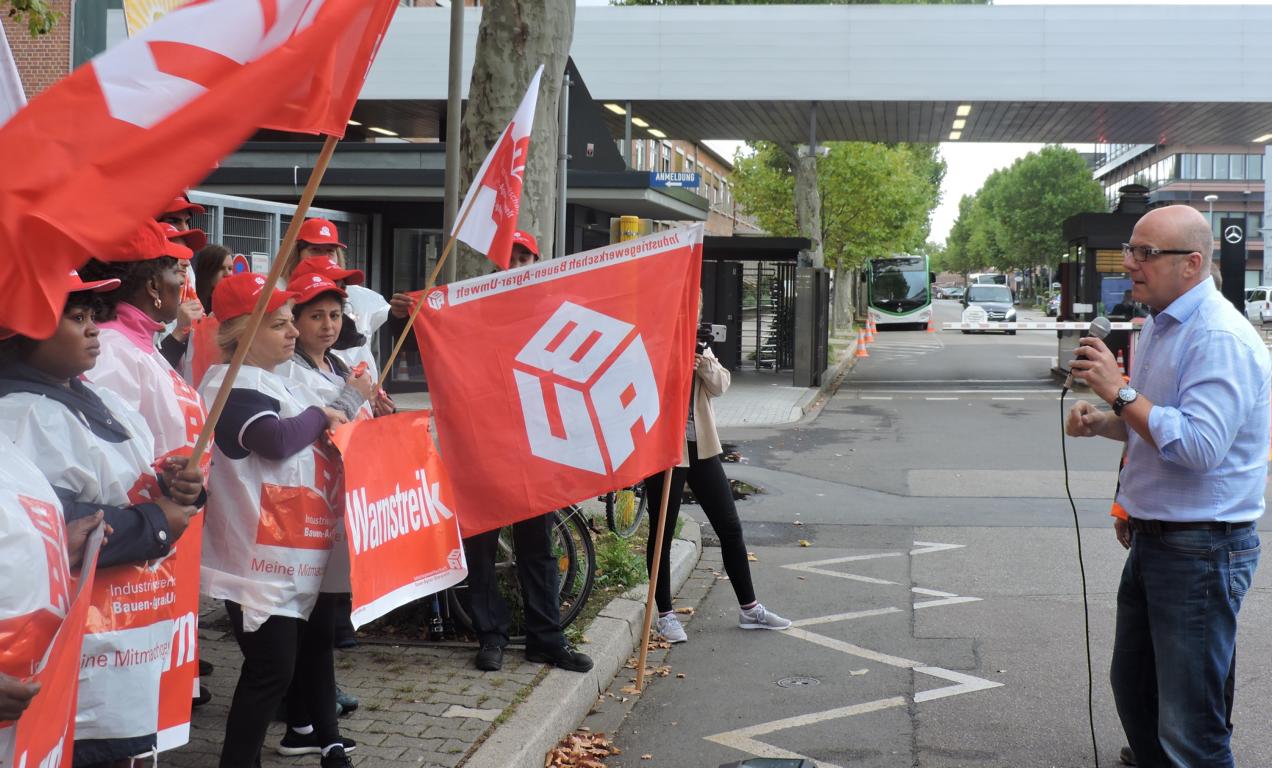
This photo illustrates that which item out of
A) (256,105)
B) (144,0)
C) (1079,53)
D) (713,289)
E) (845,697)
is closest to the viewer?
(256,105)

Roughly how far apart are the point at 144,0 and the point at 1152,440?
8.14m

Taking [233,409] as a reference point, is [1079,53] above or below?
above

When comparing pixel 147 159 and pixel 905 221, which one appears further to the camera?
pixel 905 221

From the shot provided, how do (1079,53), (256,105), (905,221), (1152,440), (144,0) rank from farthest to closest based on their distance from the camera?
(905,221) < (1079,53) < (144,0) < (1152,440) < (256,105)

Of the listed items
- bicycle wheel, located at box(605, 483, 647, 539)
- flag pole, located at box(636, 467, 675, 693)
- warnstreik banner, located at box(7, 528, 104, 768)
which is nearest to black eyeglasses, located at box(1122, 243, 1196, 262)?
flag pole, located at box(636, 467, 675, 693)

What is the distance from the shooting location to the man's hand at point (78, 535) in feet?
8.98

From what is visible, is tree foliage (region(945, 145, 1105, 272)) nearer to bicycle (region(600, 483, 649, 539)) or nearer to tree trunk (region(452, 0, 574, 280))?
bicycle (region(600, 483, 649, 539))

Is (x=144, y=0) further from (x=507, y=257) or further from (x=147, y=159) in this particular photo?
(x=147, y=159)

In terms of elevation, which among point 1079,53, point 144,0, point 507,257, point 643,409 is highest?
point 1079,53

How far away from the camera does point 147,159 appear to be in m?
2.35

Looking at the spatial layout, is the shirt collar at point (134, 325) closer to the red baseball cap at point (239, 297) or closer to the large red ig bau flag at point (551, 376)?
the red baseball cap at point (239, 297)

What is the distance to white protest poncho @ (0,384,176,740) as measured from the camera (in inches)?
112

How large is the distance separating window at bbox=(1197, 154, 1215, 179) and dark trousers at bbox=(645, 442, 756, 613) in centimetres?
10205

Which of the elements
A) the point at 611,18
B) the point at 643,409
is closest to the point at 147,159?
the point at 643,409
